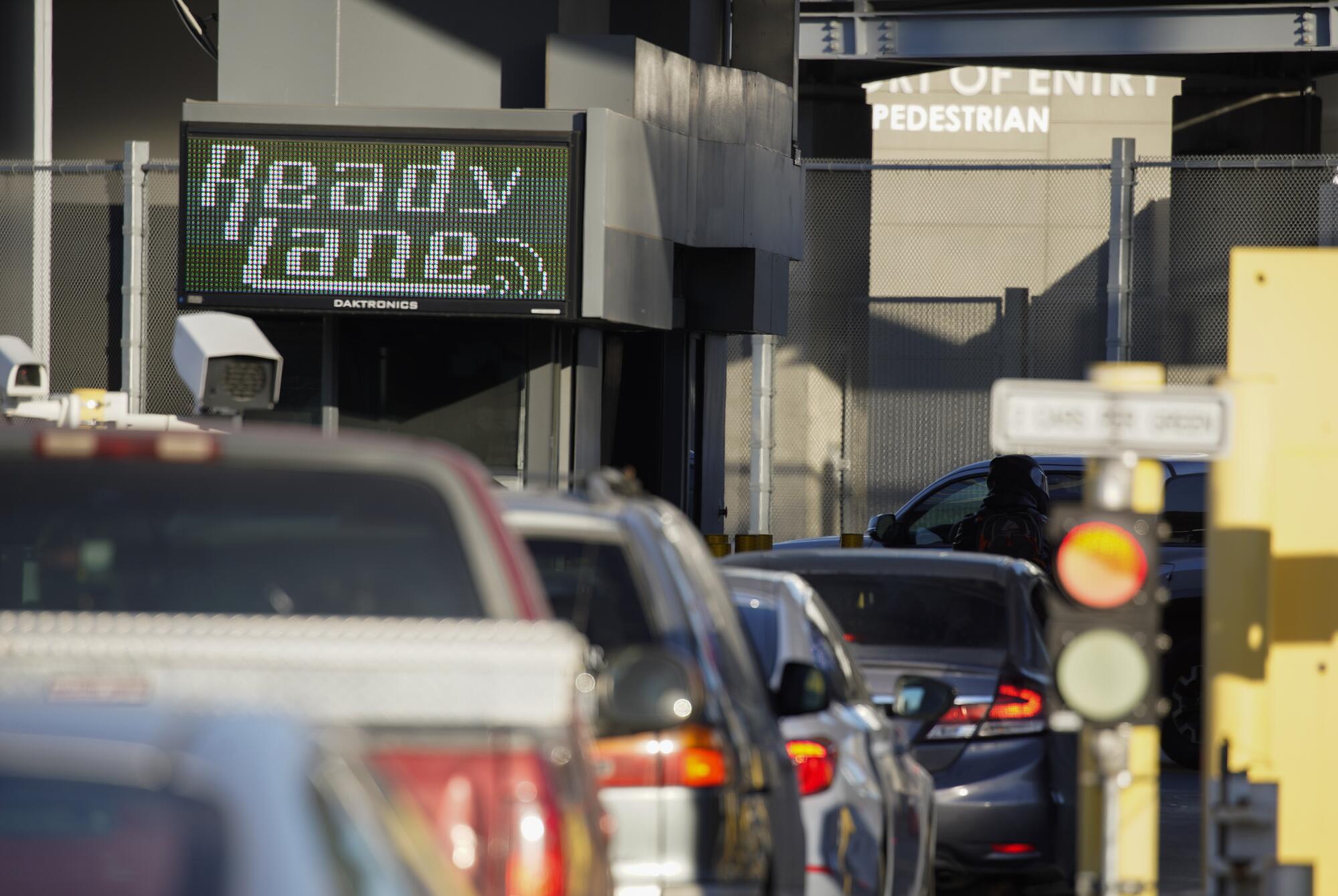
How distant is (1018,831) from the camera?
26.9 feet

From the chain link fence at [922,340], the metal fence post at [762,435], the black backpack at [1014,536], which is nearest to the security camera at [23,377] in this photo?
the black backpack at [1014,536]

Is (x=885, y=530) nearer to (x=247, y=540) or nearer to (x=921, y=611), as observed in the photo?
(x=921, y=611)

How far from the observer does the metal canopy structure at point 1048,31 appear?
22.3 meters

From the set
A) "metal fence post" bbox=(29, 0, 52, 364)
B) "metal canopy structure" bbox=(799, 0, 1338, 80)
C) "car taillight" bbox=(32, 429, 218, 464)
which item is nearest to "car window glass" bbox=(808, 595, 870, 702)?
"car taillight" bbox=(32, 429, 218, 464)

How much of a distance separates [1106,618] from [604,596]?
1.34 meters

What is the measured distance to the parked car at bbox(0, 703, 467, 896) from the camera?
2.29 meters

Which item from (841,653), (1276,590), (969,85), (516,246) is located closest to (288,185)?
(516,246)

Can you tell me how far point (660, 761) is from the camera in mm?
5117

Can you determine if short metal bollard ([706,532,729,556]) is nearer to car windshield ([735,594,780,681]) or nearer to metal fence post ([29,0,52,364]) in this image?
metal fence post ([29,0,52,364])

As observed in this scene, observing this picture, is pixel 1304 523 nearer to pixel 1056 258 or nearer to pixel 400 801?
pixel 400 801

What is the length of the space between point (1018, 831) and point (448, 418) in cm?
803

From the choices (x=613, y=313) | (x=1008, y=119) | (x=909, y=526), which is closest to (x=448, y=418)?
(x=613, y=313)

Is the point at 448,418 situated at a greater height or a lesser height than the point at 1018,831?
greater

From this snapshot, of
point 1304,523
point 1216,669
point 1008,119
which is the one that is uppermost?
point 1008,119
